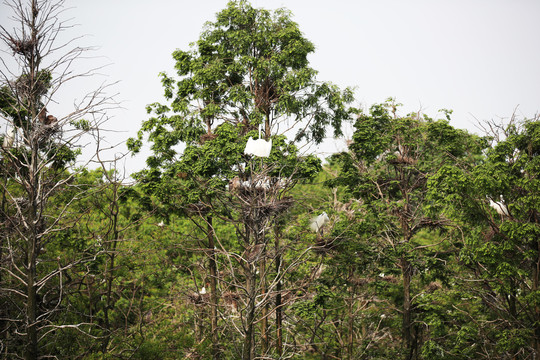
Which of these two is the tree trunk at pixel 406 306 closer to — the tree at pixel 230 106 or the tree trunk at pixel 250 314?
the tree at pixel 230 106

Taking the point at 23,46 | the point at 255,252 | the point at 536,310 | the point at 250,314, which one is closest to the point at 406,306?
the point at 536,310

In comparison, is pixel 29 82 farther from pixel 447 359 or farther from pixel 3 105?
pixel 447 359

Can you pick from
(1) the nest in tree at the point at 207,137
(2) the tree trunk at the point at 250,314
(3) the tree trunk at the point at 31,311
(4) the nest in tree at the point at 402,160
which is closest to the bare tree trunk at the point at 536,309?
(4) the nest in tree at the point at 402,160

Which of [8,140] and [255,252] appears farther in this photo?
[8,140]

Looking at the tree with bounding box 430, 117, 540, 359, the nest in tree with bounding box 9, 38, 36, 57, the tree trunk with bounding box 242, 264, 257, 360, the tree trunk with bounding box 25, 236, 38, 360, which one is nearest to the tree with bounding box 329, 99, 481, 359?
the tree with bounding box 430, 117, 540, 359

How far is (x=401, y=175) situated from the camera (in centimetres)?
1479

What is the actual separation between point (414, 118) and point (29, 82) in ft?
36.0

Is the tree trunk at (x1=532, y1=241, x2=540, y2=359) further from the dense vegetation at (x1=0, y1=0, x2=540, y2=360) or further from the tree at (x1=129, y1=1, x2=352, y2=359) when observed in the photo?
the tree at (x1=129, y1=1, x2=352, y2=359)

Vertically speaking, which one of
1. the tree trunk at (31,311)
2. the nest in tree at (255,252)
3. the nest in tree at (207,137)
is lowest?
the tree trunk at (31,311)

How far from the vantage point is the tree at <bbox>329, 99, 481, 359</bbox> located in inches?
538

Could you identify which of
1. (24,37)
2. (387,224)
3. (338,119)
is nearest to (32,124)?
(24,37)

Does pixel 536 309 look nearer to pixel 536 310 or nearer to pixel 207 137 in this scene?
pixel 536 310

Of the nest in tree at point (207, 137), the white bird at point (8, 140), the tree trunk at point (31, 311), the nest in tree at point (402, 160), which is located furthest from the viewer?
the nest in tree at point (402, 160)

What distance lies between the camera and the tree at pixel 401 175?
1367cm
